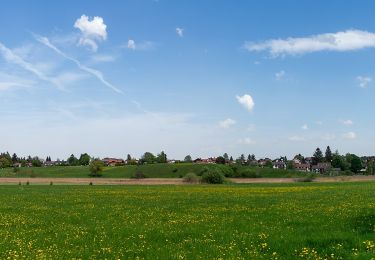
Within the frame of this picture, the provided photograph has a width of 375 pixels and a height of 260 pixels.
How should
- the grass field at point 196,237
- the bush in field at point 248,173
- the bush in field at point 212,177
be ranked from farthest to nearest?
the bush in field at point 248,173 → the bush in field at point 212,177 → the grass field at point 196,237

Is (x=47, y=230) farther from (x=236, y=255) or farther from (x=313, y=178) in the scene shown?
(x=313, y=178)

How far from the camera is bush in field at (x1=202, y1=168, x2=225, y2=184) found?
354 ft

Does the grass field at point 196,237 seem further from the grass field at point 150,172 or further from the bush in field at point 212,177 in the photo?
the grass field at point 150,172

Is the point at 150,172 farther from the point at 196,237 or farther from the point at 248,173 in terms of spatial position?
the point at 196,237

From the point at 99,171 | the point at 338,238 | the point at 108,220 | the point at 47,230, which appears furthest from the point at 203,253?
the point at 99,171

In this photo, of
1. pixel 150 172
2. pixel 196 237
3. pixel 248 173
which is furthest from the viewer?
pixel 150 172

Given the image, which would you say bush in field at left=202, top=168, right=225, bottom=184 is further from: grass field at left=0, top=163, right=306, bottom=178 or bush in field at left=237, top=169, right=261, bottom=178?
grass field at left=0, top=163, right=306, bottom=178

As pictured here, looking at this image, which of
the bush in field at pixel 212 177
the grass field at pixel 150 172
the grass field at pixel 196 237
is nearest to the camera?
the grass field at pixel 196 237

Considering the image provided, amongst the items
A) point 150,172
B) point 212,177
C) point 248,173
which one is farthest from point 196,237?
point 150,172

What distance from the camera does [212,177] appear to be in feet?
354

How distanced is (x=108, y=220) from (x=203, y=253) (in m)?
12.1

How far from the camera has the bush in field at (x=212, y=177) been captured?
108 m

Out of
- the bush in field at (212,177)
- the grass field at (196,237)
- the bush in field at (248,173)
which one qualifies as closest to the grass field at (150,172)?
the bush in field at (248,173)

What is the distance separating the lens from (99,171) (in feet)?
605
